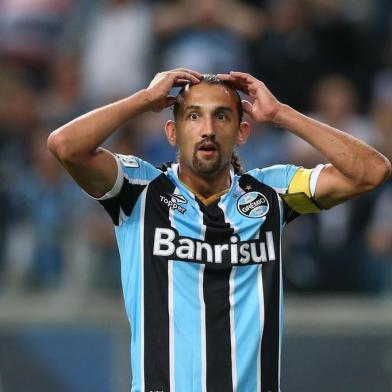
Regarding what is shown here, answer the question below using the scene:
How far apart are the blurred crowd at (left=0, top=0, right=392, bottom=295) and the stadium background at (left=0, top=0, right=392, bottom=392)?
0.01 meters

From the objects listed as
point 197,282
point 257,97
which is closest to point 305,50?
point 257,97

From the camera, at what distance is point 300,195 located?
5.83 m

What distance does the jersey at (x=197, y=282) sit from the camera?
17.9 ft

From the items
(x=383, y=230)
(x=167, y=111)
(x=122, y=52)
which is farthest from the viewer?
(x=122, y=52)

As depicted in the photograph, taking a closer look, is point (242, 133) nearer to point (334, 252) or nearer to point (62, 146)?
point (62, 146)

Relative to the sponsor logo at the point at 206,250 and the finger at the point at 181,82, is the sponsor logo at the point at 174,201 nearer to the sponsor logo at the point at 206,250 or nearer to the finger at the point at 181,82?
the sponsor logo at the point at 206,250

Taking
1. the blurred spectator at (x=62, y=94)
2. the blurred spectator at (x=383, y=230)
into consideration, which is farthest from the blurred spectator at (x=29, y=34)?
the blurred spectator at (x=383, y=230)

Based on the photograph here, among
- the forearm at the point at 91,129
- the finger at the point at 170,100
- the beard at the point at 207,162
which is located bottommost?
the beard at the point at 207,162

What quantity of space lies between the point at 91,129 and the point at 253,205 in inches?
34.8

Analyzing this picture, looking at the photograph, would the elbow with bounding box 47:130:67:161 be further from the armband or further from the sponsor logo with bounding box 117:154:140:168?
the armband

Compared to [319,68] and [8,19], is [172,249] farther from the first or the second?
[8,19]

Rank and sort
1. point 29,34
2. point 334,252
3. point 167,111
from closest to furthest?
point 334,252
point 167,111
point 29,34

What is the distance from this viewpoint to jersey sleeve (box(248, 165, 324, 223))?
19.1 feet

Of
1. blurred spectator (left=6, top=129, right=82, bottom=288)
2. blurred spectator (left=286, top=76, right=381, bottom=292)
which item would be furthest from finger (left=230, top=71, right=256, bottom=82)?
blurred spectator (left=6, top=129, right=82, bottom=288)
